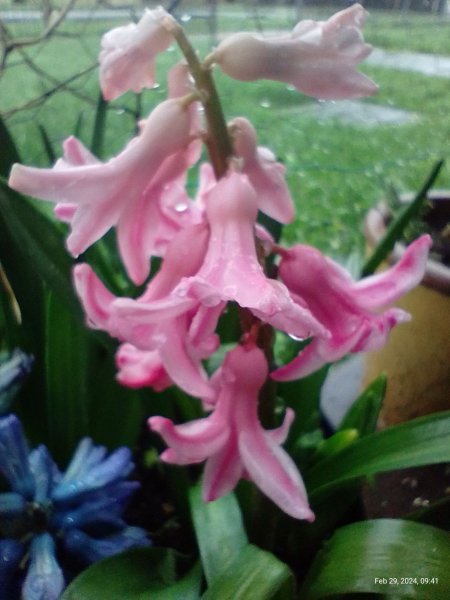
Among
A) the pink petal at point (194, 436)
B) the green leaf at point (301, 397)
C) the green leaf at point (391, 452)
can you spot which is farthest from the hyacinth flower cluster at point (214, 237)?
the green leaf at point (301, 397)

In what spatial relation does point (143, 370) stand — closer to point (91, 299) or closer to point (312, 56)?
point (91, 299)

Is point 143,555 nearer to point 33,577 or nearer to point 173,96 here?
point 33,577

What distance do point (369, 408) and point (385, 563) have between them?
0.22m

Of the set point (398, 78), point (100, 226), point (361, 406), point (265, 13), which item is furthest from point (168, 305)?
point (398, 78)

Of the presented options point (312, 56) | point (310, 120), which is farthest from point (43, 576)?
point (310, 120)

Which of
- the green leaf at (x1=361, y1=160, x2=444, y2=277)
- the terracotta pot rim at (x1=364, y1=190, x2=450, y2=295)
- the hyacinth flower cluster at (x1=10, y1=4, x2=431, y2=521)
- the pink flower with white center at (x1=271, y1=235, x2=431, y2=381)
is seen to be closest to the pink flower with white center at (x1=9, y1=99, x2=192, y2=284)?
the hyacinth flower cluster at (x1=10, y1=4, x2=431, y2=521)

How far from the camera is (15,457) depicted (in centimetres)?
53

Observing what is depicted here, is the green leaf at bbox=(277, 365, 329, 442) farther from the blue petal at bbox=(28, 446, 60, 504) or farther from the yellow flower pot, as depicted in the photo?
the blue petal at bbox=(28, 446, 60, 504)

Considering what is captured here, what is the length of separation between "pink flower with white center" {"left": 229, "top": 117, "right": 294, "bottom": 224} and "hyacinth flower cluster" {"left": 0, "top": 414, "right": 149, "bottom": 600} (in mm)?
239

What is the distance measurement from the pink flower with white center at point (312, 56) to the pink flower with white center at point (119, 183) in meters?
0.05

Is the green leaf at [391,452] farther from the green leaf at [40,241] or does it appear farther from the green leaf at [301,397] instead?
the green leaf at [40,241]

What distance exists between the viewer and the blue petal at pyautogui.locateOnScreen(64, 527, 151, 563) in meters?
0.53

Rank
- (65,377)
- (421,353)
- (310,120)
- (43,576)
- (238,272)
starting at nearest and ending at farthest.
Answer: (238,272) < (43,576) < (65,377) < (421,353) < (310,120)

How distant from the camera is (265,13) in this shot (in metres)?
0.95
